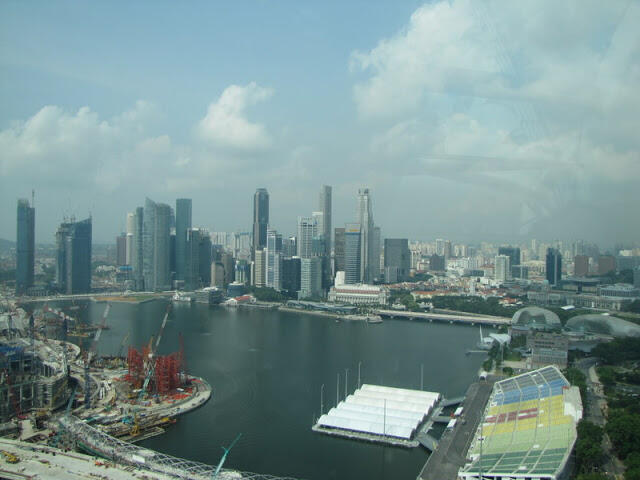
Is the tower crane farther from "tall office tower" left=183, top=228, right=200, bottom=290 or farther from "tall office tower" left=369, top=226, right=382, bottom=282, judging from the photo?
"tall office tower" left=369, top=226, right=382, bottom=282

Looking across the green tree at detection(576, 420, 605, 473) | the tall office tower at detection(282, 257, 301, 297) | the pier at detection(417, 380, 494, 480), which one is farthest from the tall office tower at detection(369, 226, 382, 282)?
the green tree at detection(576, 420, 605, 473)

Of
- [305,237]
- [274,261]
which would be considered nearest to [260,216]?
[305,237]

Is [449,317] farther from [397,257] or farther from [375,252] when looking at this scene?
[397,257]

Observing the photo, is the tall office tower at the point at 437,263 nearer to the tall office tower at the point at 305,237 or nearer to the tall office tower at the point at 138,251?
the tall office tower at the point at 305,237

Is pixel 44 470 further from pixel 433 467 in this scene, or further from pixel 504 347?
pixel 504 347

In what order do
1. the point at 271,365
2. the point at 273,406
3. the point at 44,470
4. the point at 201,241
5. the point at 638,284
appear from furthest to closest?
the point at 201,241 → the point at 638,284 → the point at 271,365 → the point at 273,406 → the point at 44,470

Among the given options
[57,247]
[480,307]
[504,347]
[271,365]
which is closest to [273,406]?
[271,365]
